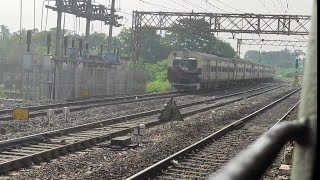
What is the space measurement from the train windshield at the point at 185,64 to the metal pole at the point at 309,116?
35218 millimetres

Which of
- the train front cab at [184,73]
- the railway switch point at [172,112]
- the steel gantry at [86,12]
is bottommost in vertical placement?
the railway switch point at [172,112]

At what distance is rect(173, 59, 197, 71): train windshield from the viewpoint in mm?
36750

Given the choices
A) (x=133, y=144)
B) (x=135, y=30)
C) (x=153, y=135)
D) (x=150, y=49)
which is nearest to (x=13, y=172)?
(x=133, y=144)

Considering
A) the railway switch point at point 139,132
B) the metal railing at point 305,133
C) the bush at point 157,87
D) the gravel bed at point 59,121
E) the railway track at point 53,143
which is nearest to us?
the metal railing at point 305,133

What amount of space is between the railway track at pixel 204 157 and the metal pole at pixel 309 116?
20.6 feet

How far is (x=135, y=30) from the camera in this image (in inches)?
1861

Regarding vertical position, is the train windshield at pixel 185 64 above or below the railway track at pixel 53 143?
above

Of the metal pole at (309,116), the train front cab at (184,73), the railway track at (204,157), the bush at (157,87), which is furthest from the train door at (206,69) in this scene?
the metal pole at (309,116)

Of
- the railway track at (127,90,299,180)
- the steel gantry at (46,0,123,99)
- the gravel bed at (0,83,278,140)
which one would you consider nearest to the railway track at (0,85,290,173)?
the gravel bed at (0,83,278,140)

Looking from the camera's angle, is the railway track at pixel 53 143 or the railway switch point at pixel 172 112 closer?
the railway track at pixel 53 143

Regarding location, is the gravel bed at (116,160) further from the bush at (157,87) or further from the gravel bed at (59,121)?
the bush at (157,87)

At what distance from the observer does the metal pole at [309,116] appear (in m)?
1.33

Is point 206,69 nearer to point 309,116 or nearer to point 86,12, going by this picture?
point 86,12

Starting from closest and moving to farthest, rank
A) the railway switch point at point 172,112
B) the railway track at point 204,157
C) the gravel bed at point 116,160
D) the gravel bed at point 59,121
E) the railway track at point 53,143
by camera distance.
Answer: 1. the gravel bed at point 116,160
2. the railway track at point 204,157
3. the railway track at point 53,143
4. the gravel bed at point 59,121
5. the railway switch point at point 172,112
